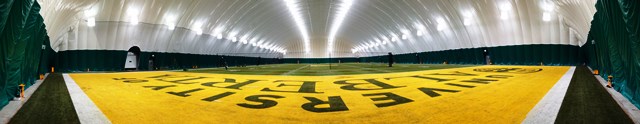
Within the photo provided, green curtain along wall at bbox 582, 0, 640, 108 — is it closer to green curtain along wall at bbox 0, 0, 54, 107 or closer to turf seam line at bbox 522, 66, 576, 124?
turf seam line at bbox 522, 66, 576, 124

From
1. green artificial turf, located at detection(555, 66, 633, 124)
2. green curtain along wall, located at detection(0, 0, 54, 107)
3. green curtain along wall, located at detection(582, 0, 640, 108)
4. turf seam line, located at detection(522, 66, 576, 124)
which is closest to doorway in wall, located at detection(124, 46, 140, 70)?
green curtain along wall, located at detection(0, 0, 54, 107)

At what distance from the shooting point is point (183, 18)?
1331 inches

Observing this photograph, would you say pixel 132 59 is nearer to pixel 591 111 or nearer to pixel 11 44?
pixel 11 44

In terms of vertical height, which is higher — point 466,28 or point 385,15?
point 385,15

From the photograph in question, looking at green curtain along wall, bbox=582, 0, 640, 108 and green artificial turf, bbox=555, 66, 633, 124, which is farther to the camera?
green curtain along wall, bbox=582, 0, 640, 108

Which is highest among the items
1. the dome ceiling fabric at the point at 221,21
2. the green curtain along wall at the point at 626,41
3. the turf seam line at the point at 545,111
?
the dome ceiling fabric at the point at 221,21

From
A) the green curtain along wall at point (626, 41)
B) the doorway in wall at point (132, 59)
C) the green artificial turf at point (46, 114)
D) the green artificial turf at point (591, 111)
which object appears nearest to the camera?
the green artificial turf at point (591, 111)

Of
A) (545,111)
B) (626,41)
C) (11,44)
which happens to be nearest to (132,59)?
(11,44)

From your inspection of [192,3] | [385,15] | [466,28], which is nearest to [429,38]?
[385,15]

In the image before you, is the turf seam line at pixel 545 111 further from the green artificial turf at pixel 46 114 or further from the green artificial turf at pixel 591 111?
the green artificial turf at pixel 46 114

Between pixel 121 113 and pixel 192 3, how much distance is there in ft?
94.8

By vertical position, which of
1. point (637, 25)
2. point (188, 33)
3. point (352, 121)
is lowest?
point (352, 121)

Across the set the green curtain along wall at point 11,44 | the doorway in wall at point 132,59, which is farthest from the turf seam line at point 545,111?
the doorway in wall at point 132,59

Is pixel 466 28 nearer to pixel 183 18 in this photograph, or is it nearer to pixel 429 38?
pixel 429 38
